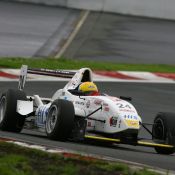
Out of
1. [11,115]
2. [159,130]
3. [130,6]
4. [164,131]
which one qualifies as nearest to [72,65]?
[11,115]

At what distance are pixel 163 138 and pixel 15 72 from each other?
8.10 m

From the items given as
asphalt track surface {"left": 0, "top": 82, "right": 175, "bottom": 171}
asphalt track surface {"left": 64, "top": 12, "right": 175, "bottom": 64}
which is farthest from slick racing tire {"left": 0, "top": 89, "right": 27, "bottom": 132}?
asphalt track surface {"left": 64, "top": 12, "right": 175, "bottom": 64}

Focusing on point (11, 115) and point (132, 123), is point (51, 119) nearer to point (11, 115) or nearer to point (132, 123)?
point (11, 115)

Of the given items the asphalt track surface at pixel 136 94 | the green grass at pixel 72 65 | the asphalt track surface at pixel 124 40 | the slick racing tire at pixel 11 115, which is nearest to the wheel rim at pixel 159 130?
the asphalt track surface at pixel 136 94

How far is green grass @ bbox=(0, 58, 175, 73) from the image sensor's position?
20.1 m

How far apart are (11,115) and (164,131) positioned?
2144mm

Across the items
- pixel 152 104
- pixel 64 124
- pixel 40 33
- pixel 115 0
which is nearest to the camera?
pixel 64 124

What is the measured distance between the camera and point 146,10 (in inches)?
1260

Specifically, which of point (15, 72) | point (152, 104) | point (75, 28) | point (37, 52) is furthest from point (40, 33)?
point (152, 104)

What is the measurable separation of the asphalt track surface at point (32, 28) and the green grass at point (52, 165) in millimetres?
14299

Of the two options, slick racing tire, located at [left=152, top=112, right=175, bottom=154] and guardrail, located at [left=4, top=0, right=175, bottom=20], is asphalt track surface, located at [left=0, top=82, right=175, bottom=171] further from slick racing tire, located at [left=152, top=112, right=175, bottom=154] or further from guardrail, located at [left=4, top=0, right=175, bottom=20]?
guardrail, located at [left=4, top=0, right=175, bottom=20]

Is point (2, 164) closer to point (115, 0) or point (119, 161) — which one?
point (119, 161)

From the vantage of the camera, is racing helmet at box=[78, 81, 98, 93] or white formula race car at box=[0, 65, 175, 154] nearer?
white formula race car at box=[0, 65, 175, 154]

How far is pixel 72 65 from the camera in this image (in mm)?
20531
